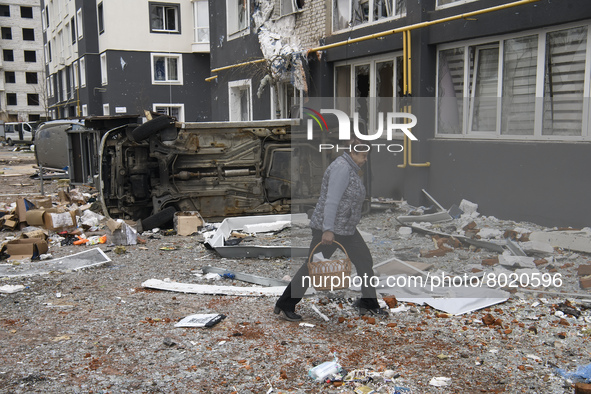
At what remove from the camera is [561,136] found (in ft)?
24.2

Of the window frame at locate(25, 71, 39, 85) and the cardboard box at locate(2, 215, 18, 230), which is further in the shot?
the window frame at locate(25, 71, 39, 85)

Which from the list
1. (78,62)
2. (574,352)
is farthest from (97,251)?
(78,62)

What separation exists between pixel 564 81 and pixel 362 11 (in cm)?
517

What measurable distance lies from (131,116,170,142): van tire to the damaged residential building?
229cm

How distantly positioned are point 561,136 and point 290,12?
8311mm

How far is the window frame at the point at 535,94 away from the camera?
712cm

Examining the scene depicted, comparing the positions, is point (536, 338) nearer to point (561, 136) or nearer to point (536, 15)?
point (561, 136)

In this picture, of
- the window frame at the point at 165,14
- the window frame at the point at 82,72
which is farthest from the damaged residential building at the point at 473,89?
the window frame at the point at 82,72

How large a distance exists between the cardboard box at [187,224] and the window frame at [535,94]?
166 inches

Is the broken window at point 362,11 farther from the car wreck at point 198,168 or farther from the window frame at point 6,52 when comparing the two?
the window frame at point 6,52

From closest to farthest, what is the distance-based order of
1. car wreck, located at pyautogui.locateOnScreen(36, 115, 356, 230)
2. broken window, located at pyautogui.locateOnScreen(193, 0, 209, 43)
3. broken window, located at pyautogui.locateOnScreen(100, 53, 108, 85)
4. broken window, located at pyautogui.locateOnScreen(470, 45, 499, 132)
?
broken window, located at pyautogui.locateOnScreen(470, 45, 499, 132)
car wreck, located at pyautogui.locateOnScreen(36, 115, 356, 230)
broken window, located at pyautogui.locateOnScreen(193, 0, 209, 43)
broken window, located at pyautogui.locateOnScreen(100, 53, 108, 85)

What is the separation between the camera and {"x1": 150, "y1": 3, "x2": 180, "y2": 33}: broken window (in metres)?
28.9

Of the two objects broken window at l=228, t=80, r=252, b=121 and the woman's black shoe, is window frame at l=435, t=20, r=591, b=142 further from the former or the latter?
broken window at l=228, t=80, r=252, b=121

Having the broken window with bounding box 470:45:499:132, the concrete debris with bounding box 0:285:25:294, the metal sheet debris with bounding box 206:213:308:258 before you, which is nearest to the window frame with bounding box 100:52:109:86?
the metal sheet debris with bounding box 206:213:308:258
